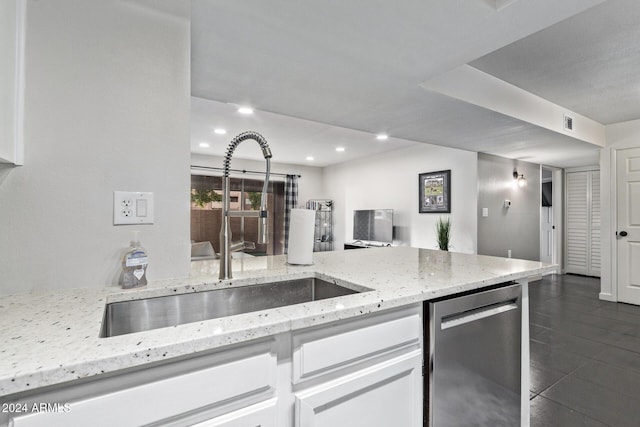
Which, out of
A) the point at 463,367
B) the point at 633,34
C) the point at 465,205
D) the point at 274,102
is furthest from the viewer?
the point at 465,205

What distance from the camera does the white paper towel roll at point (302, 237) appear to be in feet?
4.84

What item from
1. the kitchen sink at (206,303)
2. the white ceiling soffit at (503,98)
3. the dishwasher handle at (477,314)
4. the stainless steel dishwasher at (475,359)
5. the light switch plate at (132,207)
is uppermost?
the white ceiling soffit at (503,98)

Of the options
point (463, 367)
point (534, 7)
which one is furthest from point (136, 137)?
point (534, 7)

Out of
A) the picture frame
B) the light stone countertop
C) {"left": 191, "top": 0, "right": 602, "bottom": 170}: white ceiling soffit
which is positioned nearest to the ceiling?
{"left": 191, "top": 0, "right": 602, "bottom": 170}: white ceiling soffit

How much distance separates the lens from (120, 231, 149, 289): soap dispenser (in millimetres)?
1063

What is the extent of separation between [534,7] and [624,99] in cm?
266

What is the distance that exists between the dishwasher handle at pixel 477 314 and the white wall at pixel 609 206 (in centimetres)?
389

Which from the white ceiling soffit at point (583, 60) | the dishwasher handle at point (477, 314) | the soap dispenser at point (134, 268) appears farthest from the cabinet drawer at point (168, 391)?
→ the white ceiling soffit at point (583, 60)

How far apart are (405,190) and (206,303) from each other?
4655 millimetres

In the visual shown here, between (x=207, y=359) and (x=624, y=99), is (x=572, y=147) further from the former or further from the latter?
(x=207, y=359)

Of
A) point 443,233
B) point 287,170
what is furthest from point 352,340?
point 287,170

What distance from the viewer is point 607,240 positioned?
404 centimetres

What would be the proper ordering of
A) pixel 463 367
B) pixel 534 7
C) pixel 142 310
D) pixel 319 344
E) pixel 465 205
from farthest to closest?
pixel 465 205, pixel 534 7, pixel 463 367, pixel 142 310, pixel 319 344

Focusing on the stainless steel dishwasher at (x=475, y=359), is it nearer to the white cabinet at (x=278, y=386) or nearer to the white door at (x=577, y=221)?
the white cabinet at (x=278, y=386)
